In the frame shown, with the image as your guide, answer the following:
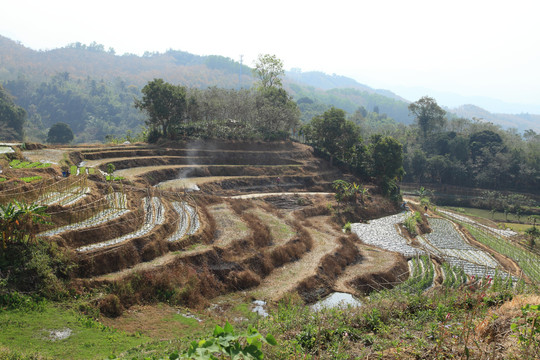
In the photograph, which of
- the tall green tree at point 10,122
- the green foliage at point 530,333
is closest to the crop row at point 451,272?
the green foliage at point 530,333

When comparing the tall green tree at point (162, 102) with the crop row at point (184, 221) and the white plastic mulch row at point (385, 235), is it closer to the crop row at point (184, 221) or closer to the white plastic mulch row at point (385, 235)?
the crop row at point (184, 221)

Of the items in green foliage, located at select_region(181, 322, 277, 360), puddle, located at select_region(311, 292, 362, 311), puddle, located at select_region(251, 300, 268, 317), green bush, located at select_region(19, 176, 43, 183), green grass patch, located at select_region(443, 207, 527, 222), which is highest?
green foliage, located at select_region(181, 322, 277, 360)

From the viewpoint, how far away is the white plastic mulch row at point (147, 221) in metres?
17.3

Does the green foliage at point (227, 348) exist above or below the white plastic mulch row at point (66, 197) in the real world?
above

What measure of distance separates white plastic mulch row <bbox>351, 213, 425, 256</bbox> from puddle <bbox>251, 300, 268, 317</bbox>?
15689 millimetres

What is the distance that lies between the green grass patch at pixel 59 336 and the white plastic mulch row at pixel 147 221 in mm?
4099

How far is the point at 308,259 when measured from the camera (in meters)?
24.5

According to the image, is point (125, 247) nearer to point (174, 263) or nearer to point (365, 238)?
point (174, 263)

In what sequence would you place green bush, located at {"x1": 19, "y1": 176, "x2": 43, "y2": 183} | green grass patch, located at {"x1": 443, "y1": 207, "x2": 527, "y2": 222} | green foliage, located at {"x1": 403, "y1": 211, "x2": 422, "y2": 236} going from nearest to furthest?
green bush, located at {"x1": 19, "y1": 176, "x2": 43, "y2": 183} < green foliage, located at {"x1": 403, "y1": 211, "x2": 422, "y2": 236} < green grass patch, located at {"x1": 443, "y1": 207, "x2": 527, "y2": 222}

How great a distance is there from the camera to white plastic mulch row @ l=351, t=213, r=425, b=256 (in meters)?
31.4

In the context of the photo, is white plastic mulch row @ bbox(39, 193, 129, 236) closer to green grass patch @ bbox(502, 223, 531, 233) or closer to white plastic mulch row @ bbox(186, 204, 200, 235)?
white plastic mulch row @ bbox(186, 204, 200, 235)

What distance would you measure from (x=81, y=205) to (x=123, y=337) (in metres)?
9.34

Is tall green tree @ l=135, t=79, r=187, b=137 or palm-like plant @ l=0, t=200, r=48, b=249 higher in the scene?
tall green tree @ l=135, t=79, r=187, b=137

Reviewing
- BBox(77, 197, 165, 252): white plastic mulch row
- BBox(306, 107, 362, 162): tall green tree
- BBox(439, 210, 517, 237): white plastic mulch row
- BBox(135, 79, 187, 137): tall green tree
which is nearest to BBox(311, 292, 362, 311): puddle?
BBox(77, 197, 165, 252): white plastic mulch row
